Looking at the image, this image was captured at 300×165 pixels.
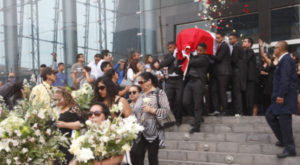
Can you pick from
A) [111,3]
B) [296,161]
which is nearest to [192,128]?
[296,161]

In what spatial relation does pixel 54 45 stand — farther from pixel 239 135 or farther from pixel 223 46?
pixel 239 135

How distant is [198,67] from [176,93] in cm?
90

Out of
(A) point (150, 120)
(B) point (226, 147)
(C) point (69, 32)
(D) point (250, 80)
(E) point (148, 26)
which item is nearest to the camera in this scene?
(A) point (150, 120)

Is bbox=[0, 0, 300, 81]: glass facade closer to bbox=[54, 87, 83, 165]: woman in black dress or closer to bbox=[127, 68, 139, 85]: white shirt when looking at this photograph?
bbox=[127, 68, 139, 85]: white shirt

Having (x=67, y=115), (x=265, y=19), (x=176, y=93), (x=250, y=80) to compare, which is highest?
(x=265, y=19)

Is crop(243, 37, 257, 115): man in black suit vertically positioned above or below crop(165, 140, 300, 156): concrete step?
above

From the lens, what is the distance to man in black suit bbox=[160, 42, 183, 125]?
9.67 meters

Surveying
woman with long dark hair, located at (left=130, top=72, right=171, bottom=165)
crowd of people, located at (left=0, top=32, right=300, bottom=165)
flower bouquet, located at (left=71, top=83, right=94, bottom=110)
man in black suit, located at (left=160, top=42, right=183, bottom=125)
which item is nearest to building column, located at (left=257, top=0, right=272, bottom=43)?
crowd of people, located at (left=0, top=32, right=300, bottom=165)

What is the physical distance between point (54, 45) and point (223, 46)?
9385 millimetres

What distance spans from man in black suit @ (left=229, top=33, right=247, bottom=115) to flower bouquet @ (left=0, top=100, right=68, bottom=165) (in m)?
6.16

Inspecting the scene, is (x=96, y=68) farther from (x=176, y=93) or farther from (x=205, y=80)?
(x=205, y=80)

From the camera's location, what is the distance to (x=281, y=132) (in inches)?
282

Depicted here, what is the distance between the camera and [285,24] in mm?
12312

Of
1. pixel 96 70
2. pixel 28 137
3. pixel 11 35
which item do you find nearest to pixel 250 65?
pixel 96 70
